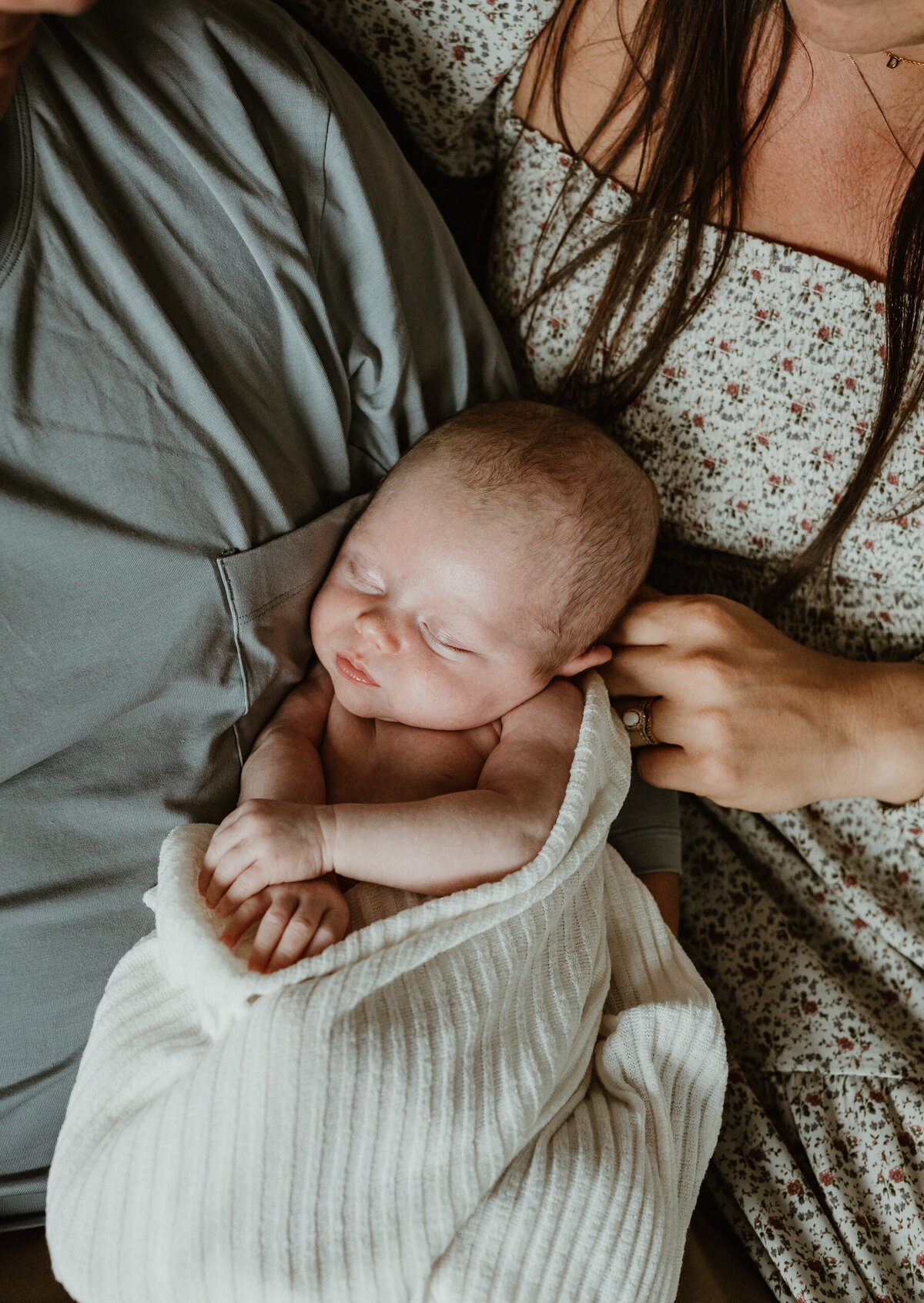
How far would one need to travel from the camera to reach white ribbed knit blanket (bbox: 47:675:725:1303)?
0.77m

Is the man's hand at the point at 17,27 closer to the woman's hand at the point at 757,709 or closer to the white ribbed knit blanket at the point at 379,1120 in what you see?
the white ribbed knit blanket at the point at 379,1120

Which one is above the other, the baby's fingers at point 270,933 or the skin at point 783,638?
the skin at point 783,638

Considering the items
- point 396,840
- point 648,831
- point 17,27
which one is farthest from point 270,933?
point 17,27

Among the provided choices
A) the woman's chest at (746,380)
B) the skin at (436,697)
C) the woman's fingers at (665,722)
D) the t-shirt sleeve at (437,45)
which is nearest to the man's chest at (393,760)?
the skin at (436,697)

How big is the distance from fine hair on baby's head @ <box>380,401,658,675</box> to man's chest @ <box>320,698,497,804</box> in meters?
0.15

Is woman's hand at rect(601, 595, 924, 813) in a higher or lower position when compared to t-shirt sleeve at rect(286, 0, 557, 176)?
lower

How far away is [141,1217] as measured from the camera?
0.80 meters

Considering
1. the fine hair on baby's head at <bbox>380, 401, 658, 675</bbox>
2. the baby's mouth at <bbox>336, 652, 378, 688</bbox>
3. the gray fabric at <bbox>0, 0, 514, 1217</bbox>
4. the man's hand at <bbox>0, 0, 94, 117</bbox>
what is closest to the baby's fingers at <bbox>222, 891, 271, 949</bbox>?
the gray fabric at <bbox>0, 0, 514, 1217</bbox>

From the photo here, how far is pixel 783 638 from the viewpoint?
49.6 inches

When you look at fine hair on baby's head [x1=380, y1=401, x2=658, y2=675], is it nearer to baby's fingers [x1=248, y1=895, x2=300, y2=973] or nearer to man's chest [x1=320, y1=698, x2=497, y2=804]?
man's chest [x1=320, y1=698, x2=497, y2=804]

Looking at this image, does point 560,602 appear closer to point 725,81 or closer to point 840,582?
point 840,582

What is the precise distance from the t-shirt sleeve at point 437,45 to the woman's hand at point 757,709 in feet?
2.36

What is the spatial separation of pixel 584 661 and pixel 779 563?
0.37 meters

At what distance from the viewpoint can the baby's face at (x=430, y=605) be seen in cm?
106
